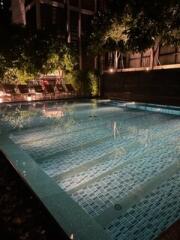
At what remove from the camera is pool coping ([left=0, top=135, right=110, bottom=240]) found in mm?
2084

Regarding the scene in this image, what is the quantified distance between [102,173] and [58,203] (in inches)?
41.3

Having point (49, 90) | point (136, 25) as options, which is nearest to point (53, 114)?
point (49, 90)

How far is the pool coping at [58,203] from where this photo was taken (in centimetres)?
208

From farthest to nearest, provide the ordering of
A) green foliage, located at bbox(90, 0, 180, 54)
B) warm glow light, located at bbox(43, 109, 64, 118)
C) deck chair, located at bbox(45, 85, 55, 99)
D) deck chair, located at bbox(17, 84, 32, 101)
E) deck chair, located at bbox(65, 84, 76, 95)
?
deck chair, located at bbox(65, 84, 76, 95)
deck chair, located at bbox(45, 85, 55, 99)
deck chair, located at bbox(17, 84, 32, 101)
green foliage, located at bbox(90, 0, 180, 54)
warm glow light, located at bbox(43, 109, 64, 118)

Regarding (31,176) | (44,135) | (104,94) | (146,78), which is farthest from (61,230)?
(104,94)

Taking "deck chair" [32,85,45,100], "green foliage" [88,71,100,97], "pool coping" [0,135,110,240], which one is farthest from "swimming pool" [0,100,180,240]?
"green foliage" [88,71,100,97]

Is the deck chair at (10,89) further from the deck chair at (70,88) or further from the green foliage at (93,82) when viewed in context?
the green foliage at (93,82)

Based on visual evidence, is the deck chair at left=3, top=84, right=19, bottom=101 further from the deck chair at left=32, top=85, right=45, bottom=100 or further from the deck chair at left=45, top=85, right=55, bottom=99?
the deck chair at left=45, top=85, right=55, bottom=99

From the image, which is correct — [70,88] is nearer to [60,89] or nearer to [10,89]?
[60,89]

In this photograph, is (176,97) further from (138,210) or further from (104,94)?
(138,210)

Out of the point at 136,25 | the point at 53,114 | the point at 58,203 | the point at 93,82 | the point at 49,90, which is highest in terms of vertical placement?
the point at 136,25

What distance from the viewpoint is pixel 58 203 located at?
2541mm

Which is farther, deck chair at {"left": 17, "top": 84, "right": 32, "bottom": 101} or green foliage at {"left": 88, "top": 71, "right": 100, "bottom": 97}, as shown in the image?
green foliage at {"left": 88, "top": 71, "right": 100, "bottom": 97}

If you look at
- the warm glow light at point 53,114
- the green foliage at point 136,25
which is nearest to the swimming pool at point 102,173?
the warm glow light at point 53,114
